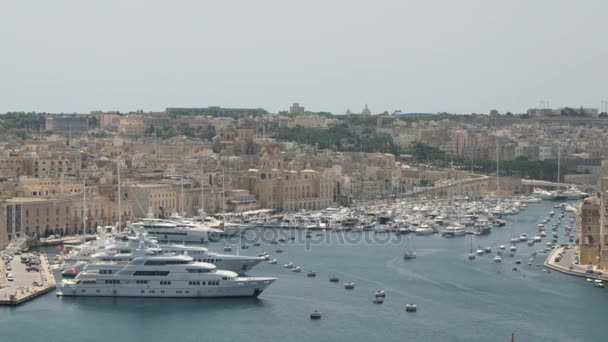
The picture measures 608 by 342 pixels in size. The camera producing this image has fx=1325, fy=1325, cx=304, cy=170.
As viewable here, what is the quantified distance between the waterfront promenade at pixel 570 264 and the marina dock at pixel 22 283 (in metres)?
10.4

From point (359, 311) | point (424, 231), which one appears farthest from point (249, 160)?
point (359, 311)

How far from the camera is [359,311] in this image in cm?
2312

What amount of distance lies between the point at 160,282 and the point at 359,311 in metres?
3.75

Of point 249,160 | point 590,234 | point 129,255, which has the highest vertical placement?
point 249,160

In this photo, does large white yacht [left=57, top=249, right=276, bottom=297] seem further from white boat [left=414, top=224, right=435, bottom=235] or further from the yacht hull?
white boat [left=414, top=224, right=435, bottom=235]

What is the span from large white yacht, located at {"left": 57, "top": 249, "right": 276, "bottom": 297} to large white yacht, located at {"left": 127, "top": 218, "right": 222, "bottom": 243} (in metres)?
6.95

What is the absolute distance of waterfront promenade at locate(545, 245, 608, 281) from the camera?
26.4 meters

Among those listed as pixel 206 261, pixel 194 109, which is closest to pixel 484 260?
pixel 206 261

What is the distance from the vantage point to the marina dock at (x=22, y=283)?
23188 mm

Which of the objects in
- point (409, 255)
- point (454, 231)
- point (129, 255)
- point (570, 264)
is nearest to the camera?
point (129, 255)

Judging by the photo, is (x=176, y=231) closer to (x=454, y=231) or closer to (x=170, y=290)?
(x=170, y=290)

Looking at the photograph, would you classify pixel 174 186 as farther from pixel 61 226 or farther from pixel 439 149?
pixel 439 149

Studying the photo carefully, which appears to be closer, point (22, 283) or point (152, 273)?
point (152, 273)

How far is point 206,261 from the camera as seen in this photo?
25531 millimetres
